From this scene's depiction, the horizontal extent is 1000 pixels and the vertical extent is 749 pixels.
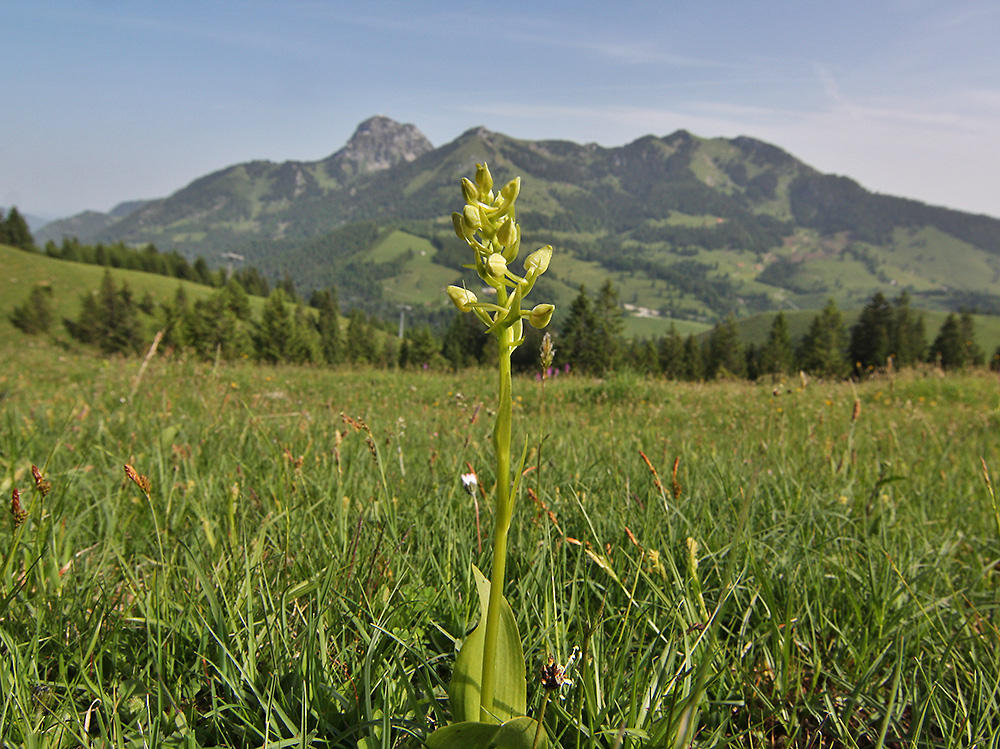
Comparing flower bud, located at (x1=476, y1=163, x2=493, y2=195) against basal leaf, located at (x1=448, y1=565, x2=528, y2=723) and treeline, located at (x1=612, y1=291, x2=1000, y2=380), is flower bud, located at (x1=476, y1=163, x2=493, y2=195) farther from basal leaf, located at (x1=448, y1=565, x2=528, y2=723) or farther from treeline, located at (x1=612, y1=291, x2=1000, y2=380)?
treeline, located at (x1=612, y1=291, x2=1000, y2=380)

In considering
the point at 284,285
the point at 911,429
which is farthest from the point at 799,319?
the point at 911,429

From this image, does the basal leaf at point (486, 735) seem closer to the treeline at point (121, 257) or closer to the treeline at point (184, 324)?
the treeline at point (184, 324)

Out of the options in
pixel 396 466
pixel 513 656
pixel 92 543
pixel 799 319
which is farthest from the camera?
pixel 799 319

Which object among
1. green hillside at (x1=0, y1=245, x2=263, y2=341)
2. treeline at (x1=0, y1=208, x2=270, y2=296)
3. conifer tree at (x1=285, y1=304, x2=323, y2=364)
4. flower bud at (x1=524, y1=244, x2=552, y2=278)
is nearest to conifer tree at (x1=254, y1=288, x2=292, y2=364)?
conifer tree at (x1=285, y1=304, x2=323, y2=364)

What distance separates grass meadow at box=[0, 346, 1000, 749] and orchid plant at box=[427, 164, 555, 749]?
0.57 ft

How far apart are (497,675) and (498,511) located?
0.38 m

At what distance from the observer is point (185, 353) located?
9352 mm

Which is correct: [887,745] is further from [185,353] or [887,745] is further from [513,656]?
[185,353]

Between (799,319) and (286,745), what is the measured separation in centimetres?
22205

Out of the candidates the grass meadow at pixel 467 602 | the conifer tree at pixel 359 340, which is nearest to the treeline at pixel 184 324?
the conifer tree at pixel 359 340

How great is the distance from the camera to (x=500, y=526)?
986mm

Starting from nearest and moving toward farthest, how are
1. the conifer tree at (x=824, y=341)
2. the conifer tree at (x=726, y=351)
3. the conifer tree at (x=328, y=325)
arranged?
the conifer tree at (x=824, y=341) → the conifer tree at (x=726, y=351) → the conifer tree at (x=328, y=325)

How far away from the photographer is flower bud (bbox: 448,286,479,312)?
1.07 metres

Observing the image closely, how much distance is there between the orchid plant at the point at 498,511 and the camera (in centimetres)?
98
